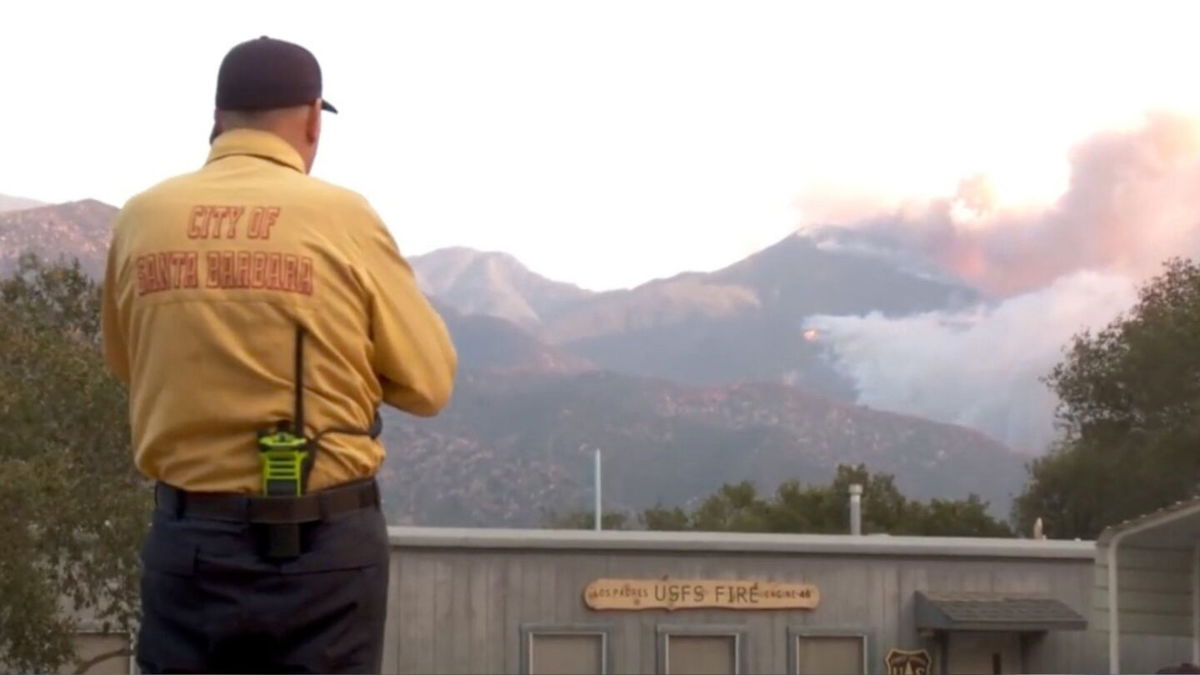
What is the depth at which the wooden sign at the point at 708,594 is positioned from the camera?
2445 cm

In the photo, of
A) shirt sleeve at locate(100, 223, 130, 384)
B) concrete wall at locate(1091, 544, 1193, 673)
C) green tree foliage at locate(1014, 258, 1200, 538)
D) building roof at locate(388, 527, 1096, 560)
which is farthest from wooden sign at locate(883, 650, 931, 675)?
green tree foliage at locate(1014, 258, 1200, 538)

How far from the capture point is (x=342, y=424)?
3.49m

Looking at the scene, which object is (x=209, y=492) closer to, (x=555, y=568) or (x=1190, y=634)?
(x=1190, y=634)

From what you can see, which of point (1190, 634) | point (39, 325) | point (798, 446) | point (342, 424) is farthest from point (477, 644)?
point (798, 446)

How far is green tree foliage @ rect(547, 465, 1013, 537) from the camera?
56469 mm

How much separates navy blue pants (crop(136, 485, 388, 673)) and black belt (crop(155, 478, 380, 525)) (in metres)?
0.01

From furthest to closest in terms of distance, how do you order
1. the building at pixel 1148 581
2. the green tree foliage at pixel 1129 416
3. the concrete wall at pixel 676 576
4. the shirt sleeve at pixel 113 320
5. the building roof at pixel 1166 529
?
the green tree foliage at pixel 1129 416
the concrete wall at pixel 676 576
the building at pixel 1148 581
the building roof at pixel 1166 529
the shirt sleeve at pixel 113 320

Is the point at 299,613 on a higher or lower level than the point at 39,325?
lower

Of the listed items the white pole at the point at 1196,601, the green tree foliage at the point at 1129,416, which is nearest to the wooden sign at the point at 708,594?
the white pole at the point at 1196,601

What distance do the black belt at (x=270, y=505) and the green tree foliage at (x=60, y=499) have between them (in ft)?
50.4

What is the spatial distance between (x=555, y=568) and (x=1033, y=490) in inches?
1577

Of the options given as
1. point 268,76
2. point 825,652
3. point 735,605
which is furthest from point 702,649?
point 268,76

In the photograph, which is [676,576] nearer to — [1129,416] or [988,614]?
[988,614]

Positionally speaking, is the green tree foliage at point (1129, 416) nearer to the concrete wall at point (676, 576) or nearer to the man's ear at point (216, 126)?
the concrete wall at point (676, 576)
